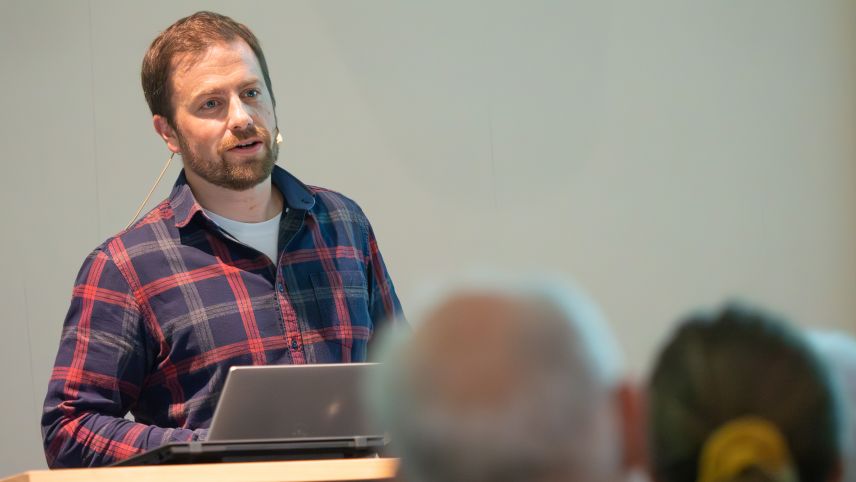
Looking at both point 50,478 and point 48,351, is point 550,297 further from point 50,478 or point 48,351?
point 48,351

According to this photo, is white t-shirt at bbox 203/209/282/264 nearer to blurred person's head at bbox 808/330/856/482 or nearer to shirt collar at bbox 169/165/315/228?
shirt collar at bbox 169/165/315/228

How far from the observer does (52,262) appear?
11.2ft

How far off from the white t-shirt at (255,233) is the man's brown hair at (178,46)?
10.3 inches

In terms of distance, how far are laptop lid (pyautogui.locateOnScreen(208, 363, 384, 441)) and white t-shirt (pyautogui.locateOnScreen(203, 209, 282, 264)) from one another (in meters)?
0.68

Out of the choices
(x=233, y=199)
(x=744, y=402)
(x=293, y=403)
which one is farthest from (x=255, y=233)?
(x=744, y=402)

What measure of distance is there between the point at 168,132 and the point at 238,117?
0.23 m

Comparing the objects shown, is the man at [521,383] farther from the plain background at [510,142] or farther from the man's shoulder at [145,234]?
the plain background at [510,142]

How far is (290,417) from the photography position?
172 cm

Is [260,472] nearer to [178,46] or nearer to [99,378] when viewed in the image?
[99,378]

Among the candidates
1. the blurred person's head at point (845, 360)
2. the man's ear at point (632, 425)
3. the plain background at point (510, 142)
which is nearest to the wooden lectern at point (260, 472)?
the blurred person's head at point (845, 360)

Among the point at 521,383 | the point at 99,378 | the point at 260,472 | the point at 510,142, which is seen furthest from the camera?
the point at 510,142

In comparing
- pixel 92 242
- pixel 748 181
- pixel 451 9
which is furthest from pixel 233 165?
pixel 748 181

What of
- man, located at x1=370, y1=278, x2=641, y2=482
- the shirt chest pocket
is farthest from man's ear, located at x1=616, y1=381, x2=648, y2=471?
the shirt chest pocket

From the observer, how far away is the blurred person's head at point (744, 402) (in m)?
0.55
